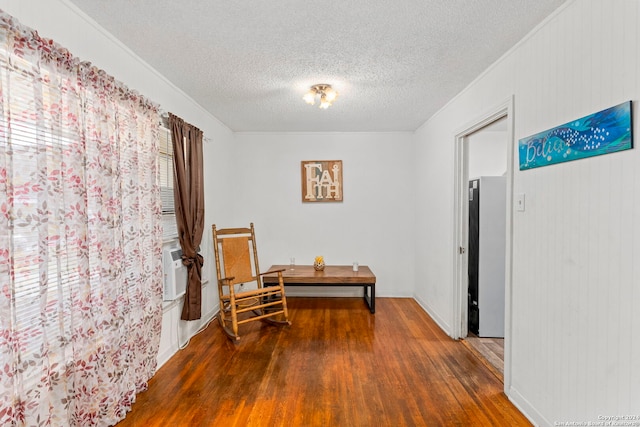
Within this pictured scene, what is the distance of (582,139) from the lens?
1574 mm

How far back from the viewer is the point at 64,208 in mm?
1593

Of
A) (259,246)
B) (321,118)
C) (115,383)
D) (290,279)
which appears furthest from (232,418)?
(321,118)

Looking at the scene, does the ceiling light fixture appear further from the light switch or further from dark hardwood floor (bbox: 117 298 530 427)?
dark hardwood floor (bbox: 117 298 530 427)

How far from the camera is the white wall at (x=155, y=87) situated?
62.8 inches

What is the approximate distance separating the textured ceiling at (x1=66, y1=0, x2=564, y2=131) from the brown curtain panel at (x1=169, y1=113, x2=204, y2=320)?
455 mm

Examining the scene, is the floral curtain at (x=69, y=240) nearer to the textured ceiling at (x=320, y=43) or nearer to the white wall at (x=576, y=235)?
the textured ceiling at (x=320, y=43)

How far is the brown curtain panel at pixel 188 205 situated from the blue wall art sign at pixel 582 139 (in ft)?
8.91

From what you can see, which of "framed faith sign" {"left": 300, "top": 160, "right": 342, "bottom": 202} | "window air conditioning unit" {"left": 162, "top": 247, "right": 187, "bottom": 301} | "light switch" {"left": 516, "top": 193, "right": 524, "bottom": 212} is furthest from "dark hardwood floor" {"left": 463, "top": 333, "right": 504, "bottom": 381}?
"window air conditioning unit" {"left": 162, "top": 247, "right": 187, "bottom": 301}

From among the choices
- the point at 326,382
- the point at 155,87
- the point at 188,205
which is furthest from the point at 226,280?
the point at 155,87

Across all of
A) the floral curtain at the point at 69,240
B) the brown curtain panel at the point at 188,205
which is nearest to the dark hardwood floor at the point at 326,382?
the floral curtain at the point at 69,240

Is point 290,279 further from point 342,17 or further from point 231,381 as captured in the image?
point 342,17

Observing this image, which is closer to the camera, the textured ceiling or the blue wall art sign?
the blue wall art sign

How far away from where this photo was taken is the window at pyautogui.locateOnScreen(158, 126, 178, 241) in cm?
274

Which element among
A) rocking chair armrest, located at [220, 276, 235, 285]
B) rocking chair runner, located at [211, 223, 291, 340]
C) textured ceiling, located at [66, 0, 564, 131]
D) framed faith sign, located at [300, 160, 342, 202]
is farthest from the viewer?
framed faith sign, located at [300, 160, 342, 202]
